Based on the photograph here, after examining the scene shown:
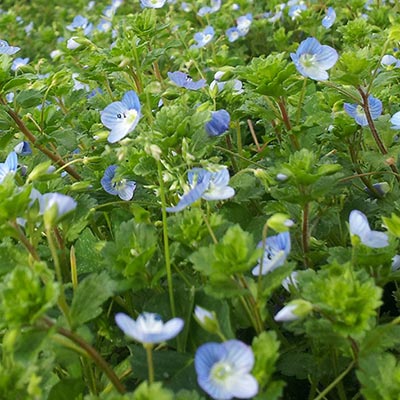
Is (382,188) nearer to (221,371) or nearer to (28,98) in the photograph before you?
(221,371)

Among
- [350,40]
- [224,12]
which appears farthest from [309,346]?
[224,12]

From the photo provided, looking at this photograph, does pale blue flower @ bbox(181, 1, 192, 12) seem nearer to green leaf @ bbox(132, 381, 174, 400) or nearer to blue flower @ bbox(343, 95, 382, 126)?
blue flower @ bbox(343, 95, 382, 126)

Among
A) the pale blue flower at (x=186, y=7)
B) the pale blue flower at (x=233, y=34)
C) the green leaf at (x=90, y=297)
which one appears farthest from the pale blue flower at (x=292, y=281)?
the pale blue flower at (x=186, y=7)

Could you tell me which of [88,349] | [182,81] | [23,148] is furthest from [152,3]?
[88,349]

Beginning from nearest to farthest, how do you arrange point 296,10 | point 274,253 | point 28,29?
point 274,253
point 296,10
point 28,29

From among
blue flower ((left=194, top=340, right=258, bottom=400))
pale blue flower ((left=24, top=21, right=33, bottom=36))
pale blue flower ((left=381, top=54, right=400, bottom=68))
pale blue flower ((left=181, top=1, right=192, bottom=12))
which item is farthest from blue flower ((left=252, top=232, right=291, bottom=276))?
pale blue flower ((left=24, top=21, right=33, bottom=36))

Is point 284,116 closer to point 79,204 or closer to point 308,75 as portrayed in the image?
point 308,75

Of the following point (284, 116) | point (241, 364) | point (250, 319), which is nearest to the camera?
point (241, 364)
